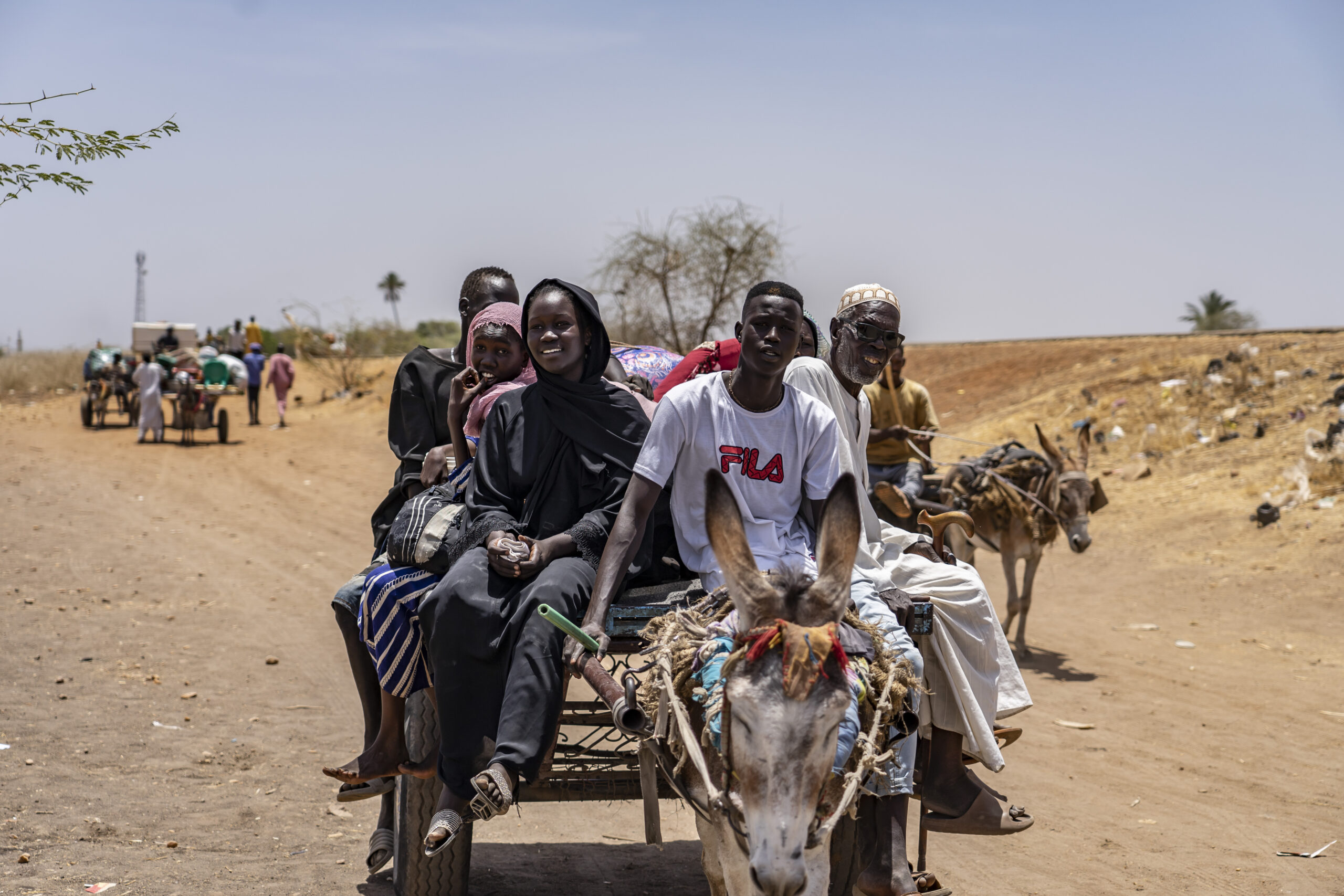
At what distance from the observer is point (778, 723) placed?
2934 millimetres

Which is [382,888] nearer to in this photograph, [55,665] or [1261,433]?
[55,665]

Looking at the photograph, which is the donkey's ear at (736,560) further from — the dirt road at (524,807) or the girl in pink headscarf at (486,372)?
the dirt road at (524,807)

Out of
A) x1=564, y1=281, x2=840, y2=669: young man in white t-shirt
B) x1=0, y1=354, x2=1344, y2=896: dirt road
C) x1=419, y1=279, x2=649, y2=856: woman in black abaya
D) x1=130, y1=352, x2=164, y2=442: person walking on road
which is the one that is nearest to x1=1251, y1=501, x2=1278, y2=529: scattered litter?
x1=0, y1=354, x2=1344, y2=896: dirt road

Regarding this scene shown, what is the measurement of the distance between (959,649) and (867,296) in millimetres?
1733

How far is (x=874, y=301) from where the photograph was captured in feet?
17.2

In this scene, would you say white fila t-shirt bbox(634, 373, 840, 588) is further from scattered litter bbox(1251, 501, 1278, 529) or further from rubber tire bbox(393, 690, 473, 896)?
scattered litter bbox(1251, 501, 1278, 529)

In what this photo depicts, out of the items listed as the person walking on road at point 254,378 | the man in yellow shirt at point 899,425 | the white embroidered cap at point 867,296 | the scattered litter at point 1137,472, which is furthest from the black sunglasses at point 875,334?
the person walking on road at point 254,378

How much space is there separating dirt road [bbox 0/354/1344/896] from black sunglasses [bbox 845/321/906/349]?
275 centimetres

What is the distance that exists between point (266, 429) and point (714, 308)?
12.3 metres

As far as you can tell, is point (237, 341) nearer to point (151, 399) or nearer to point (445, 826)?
Result: point (151, 399)

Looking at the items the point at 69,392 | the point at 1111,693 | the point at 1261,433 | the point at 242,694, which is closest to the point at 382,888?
the point at 242,694

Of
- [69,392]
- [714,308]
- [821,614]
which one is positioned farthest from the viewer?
[69,392]

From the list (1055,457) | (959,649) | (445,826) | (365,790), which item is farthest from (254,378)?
(959,649)

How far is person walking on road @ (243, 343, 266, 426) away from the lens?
97.1 ft
